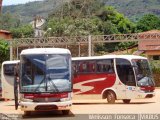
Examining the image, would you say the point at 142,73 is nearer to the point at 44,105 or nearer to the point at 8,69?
the point at 8,69

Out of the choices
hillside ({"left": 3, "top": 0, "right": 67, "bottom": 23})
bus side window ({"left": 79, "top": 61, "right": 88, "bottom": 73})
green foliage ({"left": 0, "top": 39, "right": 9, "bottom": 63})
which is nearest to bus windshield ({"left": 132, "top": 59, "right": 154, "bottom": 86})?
bus side window ({"left": 79, "top": 61, "right": 88, "bottom": 73})

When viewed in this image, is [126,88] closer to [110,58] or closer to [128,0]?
[110,58]

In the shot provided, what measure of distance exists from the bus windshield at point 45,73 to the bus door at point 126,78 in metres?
7.27

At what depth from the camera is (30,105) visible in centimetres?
1770

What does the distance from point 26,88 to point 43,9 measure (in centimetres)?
13610

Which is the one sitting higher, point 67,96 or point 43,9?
point 43,9

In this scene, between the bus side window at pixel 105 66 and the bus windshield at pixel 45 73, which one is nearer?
the bus windshield at pixel 45 73

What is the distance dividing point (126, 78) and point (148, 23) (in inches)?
2496

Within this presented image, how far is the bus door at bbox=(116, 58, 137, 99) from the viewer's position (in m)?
25.2

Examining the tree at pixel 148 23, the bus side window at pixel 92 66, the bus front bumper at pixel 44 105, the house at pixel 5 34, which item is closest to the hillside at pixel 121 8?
the tree at pixel 148 23

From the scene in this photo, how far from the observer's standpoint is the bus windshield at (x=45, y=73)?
1794 cm

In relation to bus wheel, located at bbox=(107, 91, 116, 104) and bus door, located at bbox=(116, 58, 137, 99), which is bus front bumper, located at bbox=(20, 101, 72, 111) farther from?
bus wheel, located at bbox=(107, 91, 116, 104)

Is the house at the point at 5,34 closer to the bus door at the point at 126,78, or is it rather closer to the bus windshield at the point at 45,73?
the bus door at the point at 126,78

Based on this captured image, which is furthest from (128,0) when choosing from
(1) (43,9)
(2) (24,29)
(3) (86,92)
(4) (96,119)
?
(4) (96,119)
